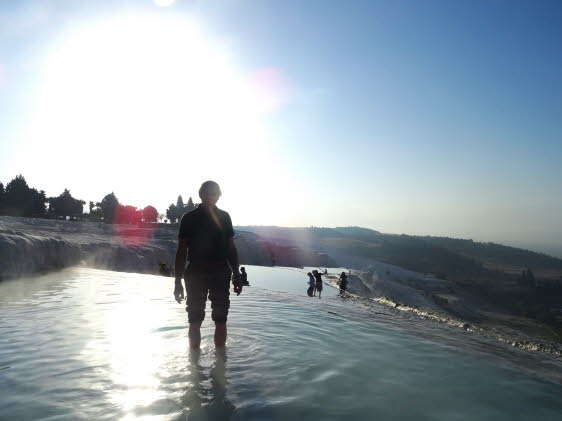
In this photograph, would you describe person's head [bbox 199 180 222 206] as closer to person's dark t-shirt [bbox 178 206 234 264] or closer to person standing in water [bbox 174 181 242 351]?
person standing in water [bbox 174 181 242 351]

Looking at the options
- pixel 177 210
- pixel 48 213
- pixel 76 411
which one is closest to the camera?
pixel 76 411

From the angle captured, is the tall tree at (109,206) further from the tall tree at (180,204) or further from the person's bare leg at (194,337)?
the person's bare leg at (194,337)

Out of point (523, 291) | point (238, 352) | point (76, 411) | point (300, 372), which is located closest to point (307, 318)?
point (238, 352)

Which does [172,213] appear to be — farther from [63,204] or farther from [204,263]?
[204,263]

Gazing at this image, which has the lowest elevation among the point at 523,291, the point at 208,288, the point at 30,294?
the point at 523,291

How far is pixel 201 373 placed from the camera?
14.3 feet

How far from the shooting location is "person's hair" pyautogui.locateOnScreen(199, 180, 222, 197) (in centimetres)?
575

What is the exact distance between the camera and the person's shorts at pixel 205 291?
549 cm

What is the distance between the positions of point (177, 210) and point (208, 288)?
106 meters

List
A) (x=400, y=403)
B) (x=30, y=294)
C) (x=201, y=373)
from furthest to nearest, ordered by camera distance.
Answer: (x=30, y=294) < (x=201, y=373) < (x=400, y=403)

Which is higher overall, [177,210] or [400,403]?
[177,210]

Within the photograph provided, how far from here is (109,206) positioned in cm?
8962

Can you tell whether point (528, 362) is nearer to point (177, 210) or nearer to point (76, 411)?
point (76, 411)

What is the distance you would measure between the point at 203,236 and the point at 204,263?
43 centimetres
